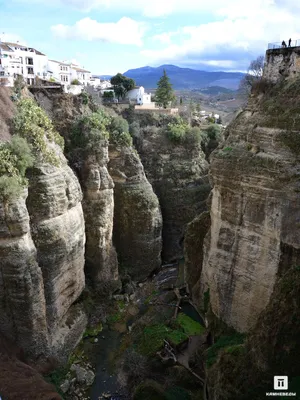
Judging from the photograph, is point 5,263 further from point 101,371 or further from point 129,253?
point 129,253

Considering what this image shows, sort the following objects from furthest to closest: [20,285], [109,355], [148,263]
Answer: [148,263]
[109,355]
[20,285]

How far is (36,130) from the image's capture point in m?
20.2

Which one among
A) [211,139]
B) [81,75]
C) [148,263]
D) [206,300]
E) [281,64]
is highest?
[81,75]

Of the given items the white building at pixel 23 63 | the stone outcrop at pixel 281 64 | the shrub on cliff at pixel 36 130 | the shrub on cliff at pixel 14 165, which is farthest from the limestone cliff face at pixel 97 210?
the stone outcrop at pixel 281 64

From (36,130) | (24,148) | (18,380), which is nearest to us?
(18,380)

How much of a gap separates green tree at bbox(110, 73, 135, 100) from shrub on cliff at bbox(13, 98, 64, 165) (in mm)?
25016

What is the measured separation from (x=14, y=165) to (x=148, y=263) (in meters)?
14.6

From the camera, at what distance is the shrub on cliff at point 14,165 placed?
1644 centimetres

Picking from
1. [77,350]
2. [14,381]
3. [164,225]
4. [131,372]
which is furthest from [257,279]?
[164,225]

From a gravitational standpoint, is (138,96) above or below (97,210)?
above

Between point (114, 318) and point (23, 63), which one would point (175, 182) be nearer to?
point (114, 318)

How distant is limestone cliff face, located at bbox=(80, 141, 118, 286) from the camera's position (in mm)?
24422

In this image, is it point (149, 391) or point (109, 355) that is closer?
point (149, 391)

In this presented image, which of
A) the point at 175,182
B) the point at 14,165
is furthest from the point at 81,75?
the point at 14,165
